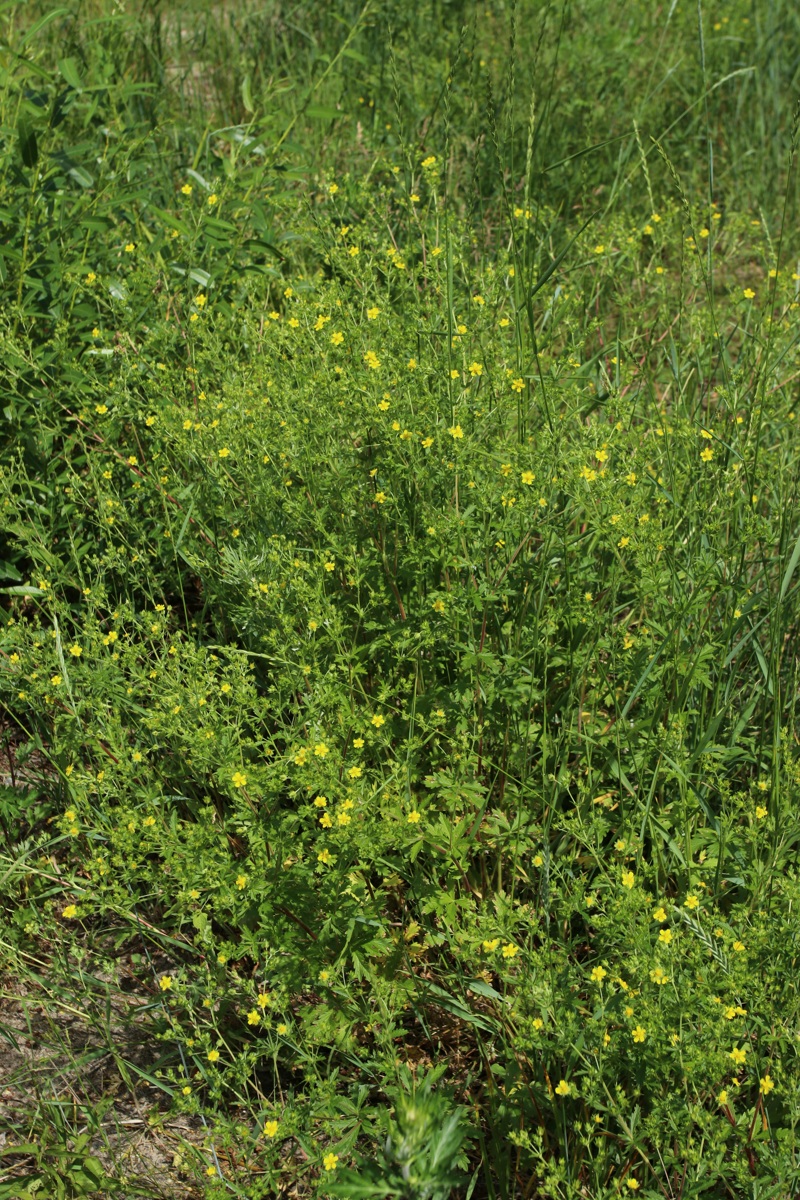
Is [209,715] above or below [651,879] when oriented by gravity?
above

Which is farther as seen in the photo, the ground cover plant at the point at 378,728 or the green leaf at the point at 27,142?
the green leaf at the point at 27,142

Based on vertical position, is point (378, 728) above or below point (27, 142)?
below

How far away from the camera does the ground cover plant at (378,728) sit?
1974 millimetres

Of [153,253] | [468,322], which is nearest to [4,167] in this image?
[153,253]

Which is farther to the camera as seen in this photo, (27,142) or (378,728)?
(27,142)

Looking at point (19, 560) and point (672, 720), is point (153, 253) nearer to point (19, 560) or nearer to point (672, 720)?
point (19, 560)

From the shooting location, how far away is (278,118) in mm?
3881

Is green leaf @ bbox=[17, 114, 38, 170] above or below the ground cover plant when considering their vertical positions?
above

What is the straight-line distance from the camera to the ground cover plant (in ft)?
6.48

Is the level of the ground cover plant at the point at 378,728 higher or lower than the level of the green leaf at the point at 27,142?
lower

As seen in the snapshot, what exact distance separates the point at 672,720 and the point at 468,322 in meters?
1.25

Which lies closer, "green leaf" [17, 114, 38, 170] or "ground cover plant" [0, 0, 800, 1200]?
"ground cover plant" [0, 0, 800, 1200]

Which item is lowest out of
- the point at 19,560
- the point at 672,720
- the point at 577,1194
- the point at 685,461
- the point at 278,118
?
the point at 577,1194

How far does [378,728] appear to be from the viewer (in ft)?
7.72
